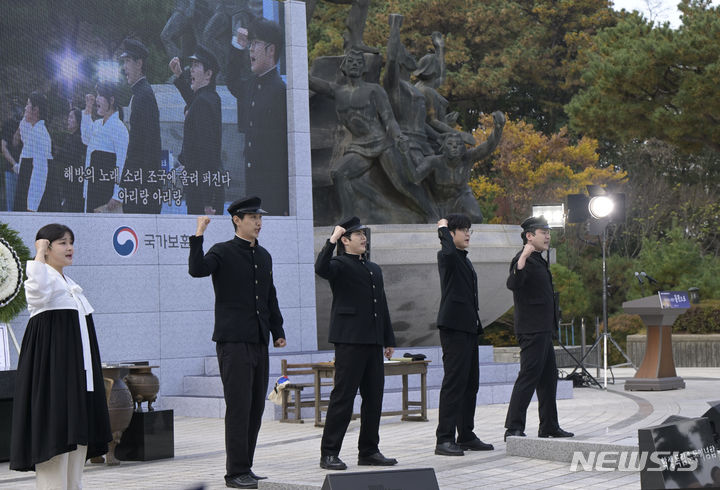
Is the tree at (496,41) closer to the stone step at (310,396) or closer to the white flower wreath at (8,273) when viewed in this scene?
the stone step at (310,396)

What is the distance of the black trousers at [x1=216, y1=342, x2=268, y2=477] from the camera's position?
6.90 meters

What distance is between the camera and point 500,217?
97.9 feet

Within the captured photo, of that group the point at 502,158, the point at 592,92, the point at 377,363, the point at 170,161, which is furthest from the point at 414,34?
the point at 377,363

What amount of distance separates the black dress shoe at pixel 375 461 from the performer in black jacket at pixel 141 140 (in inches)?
258

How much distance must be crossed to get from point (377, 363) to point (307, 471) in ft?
2.85

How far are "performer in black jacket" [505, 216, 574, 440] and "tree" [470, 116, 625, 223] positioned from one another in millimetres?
20753

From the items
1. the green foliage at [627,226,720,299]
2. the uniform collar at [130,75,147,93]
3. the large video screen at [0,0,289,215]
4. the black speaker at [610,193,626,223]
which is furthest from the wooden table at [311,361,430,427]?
the green foliage at [627,226,720,299]

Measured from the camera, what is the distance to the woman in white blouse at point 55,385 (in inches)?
221

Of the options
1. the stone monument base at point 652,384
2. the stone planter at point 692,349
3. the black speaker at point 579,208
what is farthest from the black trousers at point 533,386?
the stone planter at point 692,349

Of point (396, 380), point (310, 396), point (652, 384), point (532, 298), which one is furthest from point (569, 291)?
point (532, 298)

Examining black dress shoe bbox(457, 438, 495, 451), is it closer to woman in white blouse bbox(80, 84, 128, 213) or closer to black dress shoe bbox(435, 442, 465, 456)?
black dress shoe bbox(435, 442, 465, 456)

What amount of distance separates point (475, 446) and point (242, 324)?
235 centimetres

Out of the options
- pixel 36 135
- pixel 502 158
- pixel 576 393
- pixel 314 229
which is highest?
pixel 502 158

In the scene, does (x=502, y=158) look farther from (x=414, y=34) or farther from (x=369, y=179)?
(x=369, y=179)
